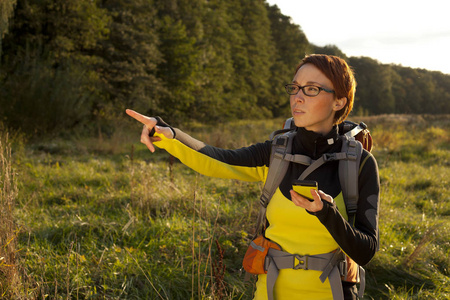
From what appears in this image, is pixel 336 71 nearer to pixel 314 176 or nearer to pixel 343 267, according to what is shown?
pixel 314 176

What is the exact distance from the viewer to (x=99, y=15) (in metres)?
13.4

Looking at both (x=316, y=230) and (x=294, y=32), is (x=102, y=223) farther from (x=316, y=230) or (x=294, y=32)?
(x=294, y=32)

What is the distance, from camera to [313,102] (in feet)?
5.97

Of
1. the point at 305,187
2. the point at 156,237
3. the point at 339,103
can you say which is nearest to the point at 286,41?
the point at 156,237

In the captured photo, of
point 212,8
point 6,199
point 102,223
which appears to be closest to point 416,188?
point 102,223

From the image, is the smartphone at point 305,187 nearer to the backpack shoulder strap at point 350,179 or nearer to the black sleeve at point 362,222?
the black sleeve at point 362,222

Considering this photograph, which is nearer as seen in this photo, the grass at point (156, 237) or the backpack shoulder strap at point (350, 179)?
the backpack shoulder strap at point (350, 179)

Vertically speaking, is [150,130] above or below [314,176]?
above

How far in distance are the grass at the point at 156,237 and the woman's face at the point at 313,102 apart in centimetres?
73

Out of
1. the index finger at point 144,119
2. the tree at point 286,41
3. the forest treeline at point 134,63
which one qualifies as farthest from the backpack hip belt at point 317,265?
the tree at point 286,41

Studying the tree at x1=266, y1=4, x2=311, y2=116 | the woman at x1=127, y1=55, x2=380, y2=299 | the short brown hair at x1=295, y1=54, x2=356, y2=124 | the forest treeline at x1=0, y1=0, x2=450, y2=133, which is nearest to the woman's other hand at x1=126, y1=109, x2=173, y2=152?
the woman at x1=127, y1=55, x2=380, y2=299

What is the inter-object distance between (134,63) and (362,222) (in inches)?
572

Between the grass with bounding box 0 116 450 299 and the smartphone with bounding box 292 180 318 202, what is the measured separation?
1.98 feet

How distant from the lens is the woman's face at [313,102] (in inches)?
71.1
